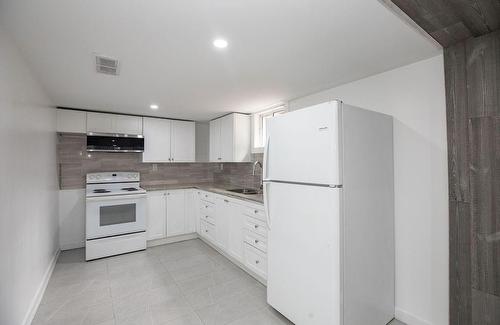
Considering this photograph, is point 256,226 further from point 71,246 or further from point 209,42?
point 71,246

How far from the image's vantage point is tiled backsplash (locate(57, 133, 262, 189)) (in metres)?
3.73

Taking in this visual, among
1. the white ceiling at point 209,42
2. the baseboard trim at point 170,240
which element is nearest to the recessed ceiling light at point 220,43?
the white ceiling at point 209,42

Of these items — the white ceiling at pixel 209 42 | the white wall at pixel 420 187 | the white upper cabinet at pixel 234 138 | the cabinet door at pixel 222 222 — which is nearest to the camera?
the white ceiling at pixel 209 42

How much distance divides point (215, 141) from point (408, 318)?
355cm

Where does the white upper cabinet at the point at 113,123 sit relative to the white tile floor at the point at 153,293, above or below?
above

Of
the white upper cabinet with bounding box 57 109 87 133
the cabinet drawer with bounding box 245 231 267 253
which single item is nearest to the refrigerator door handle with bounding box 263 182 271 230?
the cabinet drawer with bounding box 245 231 267 253

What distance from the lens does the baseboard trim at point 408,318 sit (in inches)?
74.9

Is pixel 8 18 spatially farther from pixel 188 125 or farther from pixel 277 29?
pixel 188 125

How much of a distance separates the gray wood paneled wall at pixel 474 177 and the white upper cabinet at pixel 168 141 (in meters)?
3.95

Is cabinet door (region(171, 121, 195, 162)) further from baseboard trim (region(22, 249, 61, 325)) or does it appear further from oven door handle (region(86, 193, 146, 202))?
baseboard trim (region(22, 249, 61, 325))

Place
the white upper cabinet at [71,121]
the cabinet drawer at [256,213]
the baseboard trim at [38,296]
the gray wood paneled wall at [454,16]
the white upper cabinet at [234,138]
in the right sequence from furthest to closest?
the white upper cabinet at [234,138] < the white upper cabinet at [71,121] < the cabinet drawer at [256,213] < the baseboard trim at [38,296] < the gray wood paneled wall at [454,16]

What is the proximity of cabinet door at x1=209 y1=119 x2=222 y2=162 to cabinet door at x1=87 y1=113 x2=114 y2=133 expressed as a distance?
5.50ft

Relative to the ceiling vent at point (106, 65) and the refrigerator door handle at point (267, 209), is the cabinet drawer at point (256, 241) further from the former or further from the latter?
the ceiling vent at point (106, 65)

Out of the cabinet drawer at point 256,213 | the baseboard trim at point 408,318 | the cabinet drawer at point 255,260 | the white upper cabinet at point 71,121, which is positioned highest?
the white upper cabinet at point 71,121
